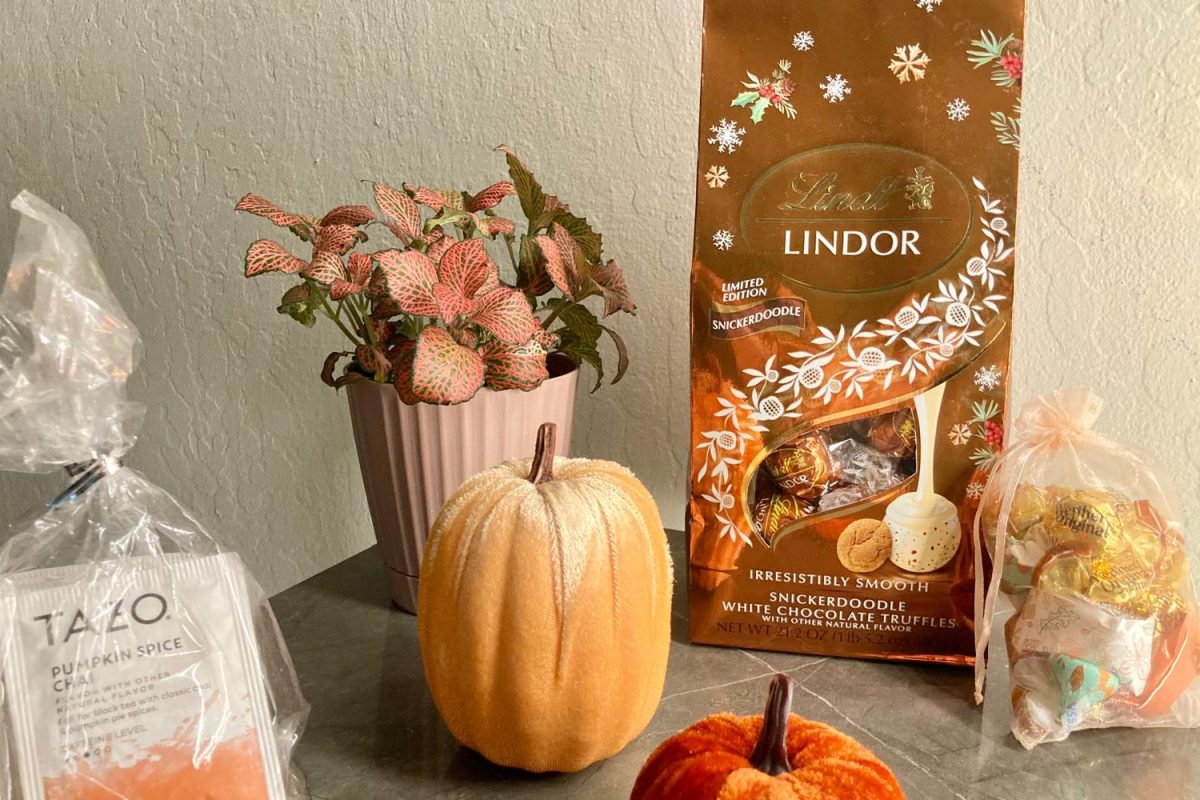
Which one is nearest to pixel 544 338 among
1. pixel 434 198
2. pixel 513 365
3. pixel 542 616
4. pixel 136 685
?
pixel 513 365

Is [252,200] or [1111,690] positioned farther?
[252,200]

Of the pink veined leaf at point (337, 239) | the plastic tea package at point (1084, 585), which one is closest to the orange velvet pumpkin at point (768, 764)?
the plastic tea package at point (1084, 585)

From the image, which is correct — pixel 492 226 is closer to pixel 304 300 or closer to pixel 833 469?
pixel 304 300

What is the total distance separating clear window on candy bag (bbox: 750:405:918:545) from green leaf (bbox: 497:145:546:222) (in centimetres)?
25

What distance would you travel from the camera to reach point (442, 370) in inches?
25.3

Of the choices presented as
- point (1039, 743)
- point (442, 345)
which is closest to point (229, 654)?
point (442, 345)

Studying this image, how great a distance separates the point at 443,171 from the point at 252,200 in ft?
0.96

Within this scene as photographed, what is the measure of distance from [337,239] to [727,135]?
0.28 metres

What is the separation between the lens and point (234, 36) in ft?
3.40

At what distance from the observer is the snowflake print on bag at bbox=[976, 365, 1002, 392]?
2.26 feet

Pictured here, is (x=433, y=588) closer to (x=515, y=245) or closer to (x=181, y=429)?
(x=515, y=245)

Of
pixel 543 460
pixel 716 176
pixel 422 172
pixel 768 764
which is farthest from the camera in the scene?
pixel 422 172

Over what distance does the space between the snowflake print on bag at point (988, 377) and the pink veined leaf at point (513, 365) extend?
1.00ft

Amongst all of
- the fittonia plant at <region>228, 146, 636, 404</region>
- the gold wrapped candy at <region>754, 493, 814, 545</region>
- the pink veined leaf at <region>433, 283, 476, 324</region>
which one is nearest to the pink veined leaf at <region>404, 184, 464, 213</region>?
the fittonia plant at <region>228, 146, 636, 404</region>
